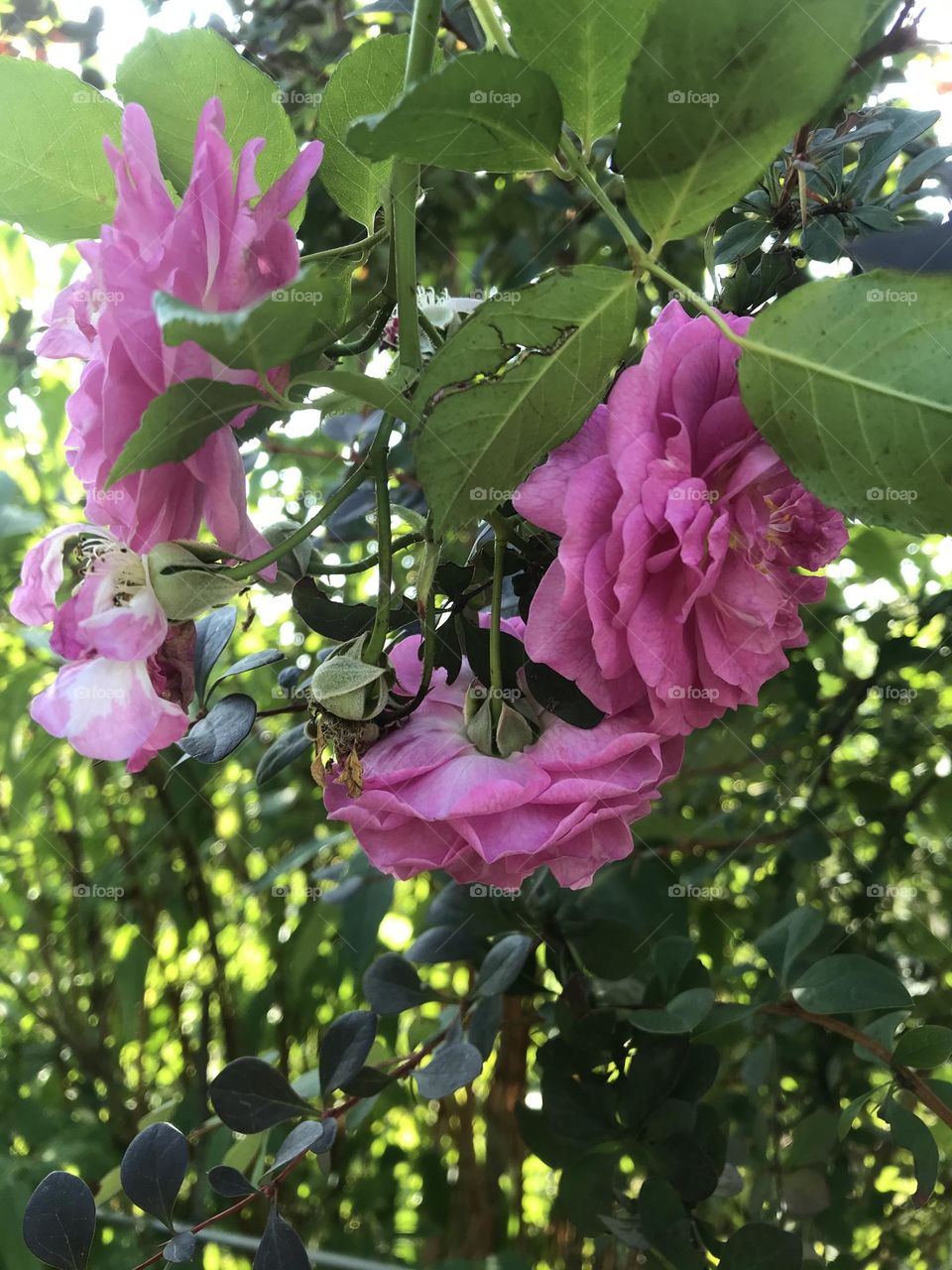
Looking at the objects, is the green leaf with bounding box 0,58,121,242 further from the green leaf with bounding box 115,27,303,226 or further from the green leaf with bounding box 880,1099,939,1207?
the green leaf with bounding box 880,1099,939,1207

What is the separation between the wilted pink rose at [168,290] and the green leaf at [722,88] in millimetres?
77

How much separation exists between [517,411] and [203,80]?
14 cm

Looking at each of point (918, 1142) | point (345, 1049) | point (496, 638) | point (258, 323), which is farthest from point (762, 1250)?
point (258, 323)

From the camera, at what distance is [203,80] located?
0.90 feet

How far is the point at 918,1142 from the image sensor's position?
1.23 ft

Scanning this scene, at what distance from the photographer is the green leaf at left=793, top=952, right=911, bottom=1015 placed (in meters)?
0.37

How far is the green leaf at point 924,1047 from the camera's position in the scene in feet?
1.18

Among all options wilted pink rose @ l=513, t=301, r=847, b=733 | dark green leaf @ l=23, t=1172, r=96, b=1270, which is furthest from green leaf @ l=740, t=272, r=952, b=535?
dark green leaf @ l=23, t=1172, r=96, b=1270

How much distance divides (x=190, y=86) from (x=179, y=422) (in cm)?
13

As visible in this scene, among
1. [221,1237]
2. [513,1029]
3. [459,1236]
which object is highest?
[221,1237]

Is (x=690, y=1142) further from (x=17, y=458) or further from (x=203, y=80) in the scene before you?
(x=17, y=458)

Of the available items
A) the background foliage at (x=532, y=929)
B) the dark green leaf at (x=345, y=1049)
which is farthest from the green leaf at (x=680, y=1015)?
the dark green leaf at (x=345, y=1049)

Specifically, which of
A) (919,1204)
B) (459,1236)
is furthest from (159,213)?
(459,1236)

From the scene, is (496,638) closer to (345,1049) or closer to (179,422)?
(179,422)
